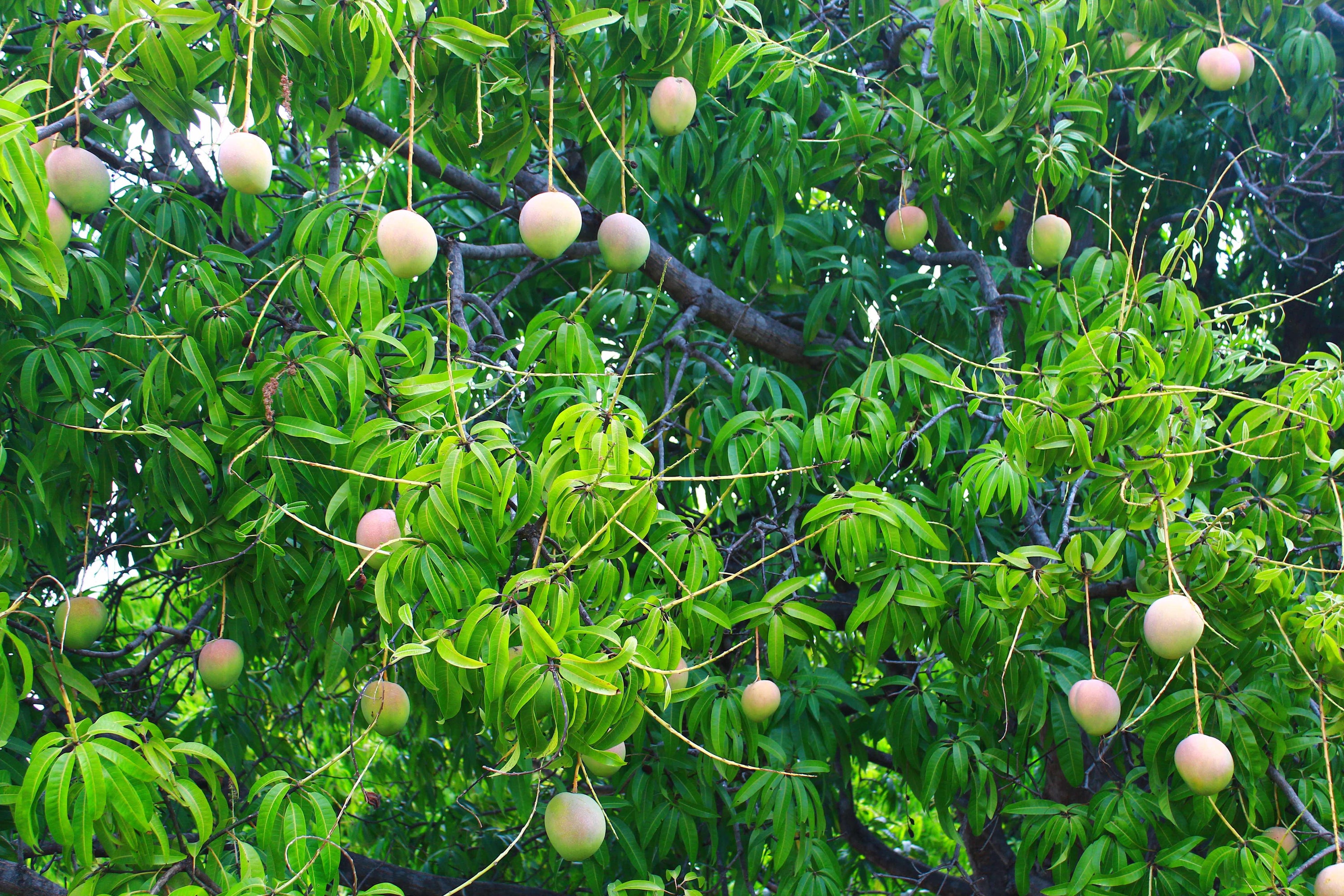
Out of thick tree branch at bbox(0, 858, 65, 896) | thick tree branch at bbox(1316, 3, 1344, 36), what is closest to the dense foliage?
thick tree branch at bbox(0, 858, 65, 896)

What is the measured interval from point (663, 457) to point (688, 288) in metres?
0.70

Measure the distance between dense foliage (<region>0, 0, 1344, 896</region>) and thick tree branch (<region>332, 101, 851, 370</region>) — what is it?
17 mm

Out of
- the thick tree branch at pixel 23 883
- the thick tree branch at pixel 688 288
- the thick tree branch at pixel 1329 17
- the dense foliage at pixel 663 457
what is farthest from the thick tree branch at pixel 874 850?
the thick tree branch at pixel 1329 17

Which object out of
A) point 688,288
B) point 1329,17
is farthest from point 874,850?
point 1329,17

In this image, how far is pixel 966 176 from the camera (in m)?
2.38

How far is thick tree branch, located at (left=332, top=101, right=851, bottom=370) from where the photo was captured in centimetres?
264

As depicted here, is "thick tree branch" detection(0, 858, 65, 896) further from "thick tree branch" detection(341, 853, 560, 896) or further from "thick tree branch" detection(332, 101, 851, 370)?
"thick tree branch" detection(332, 101, 851, 370)

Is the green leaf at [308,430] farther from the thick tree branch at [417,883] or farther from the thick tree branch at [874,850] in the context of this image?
the thick tree branch at [874,850]

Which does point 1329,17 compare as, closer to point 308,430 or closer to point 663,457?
point 663,457

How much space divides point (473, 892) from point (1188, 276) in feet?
7.35

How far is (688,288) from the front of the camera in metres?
2.77

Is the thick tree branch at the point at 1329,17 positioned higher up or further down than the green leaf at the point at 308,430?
higher up

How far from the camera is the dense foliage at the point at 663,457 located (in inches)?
56.9

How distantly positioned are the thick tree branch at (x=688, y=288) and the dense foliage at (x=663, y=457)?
0.02 meters
